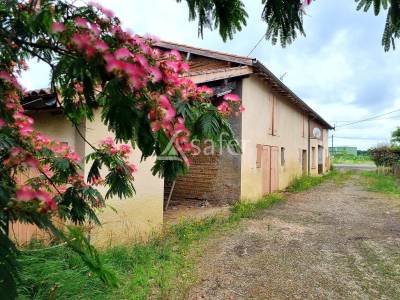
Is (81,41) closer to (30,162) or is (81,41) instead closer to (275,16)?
(30,162)

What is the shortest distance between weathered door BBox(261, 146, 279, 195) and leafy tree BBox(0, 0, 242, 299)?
10.4 metres

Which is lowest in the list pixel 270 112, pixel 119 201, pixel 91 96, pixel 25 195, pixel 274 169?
pixel 119 201

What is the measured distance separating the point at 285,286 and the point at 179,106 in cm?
366

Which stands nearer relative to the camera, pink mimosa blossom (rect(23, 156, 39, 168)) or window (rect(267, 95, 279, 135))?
pink mimosa blossom (rect(23, 156, 39, 168))

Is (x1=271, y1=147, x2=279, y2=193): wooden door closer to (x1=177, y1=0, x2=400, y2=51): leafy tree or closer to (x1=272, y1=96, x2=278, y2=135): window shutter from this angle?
(x1=272, y1=96, x2=278, y2=135): window shutter

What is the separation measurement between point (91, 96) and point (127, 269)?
3.93 m

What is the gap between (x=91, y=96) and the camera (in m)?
1.63

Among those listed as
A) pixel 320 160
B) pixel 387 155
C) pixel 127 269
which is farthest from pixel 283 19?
pixel 387 155

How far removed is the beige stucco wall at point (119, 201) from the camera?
5.59 metres

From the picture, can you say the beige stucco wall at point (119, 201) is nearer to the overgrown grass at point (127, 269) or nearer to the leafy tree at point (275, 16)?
the overgrown grass at point (127, 269)

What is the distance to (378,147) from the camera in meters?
29.3

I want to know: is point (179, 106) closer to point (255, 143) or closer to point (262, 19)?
point (262, 19)

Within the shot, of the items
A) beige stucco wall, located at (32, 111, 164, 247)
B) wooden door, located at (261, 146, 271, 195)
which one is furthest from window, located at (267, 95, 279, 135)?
beige stucco wall, located at (32, 111, 164, 247)

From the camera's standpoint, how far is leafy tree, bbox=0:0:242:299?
1254 millimetres
